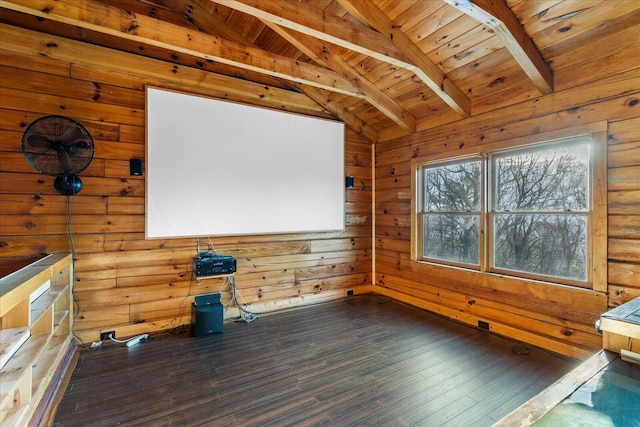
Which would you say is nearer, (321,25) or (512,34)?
(512,34)

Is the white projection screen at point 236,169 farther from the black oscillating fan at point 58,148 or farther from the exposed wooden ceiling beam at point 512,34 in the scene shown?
the exposed wooden ceiling beam at point 512,34

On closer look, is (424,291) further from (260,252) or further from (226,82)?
(226,82)

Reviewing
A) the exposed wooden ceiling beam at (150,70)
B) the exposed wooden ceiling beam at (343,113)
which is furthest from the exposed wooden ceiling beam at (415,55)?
the exposed wooden ceiling beam at (150,70)

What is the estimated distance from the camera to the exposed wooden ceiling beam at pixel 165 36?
2361mm

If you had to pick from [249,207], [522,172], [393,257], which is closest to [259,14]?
[249,207]

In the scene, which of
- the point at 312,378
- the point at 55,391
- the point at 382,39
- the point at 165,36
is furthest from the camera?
the point at 382,39

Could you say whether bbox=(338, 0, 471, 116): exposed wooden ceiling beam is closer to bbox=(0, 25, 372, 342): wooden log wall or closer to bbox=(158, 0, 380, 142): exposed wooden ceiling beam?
bbox=(158, 0, 380, 142): exposed wooden ceiling beam

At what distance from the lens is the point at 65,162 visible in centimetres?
262

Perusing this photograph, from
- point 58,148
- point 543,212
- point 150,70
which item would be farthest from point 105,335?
point 543,212

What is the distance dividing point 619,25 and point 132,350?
16.4 ft

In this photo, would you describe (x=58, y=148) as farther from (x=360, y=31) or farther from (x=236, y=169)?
(x=360, y=31)

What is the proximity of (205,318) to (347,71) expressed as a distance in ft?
10.7

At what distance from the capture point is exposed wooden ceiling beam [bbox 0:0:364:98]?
236cm

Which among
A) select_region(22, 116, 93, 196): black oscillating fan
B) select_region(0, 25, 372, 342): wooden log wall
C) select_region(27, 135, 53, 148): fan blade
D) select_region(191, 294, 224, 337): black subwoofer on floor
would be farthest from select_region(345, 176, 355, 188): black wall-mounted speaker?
select_region(27, 135, 53, 148): fan blade
